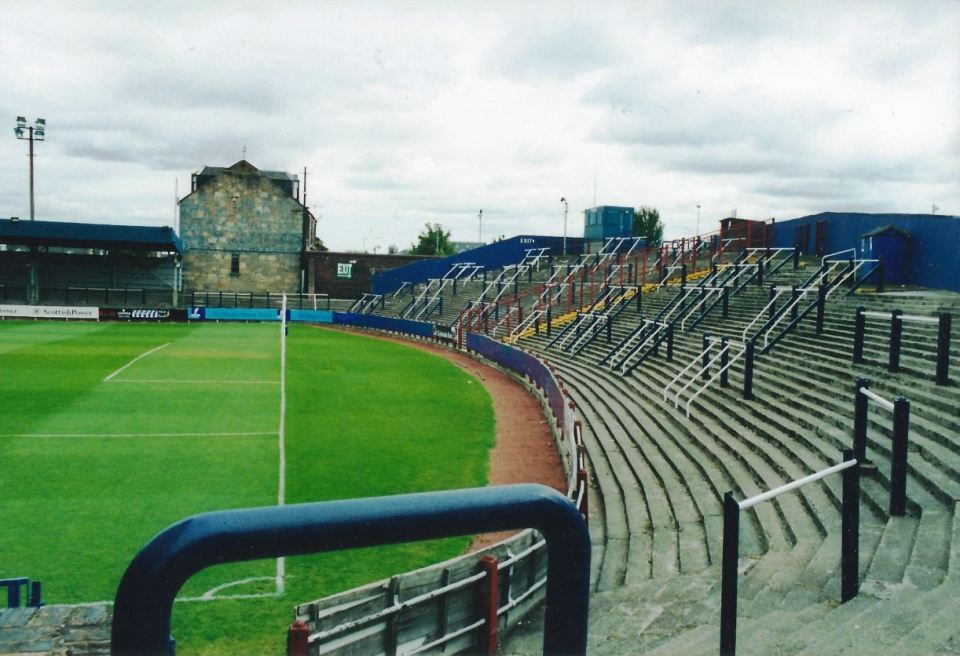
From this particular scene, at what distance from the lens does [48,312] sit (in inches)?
2147

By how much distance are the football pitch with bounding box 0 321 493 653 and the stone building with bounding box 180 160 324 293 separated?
3518 cm

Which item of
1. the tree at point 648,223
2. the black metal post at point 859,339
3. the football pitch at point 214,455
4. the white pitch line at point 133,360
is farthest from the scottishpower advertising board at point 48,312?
the tree at point 648,223

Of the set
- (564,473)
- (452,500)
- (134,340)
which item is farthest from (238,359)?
(452,500)

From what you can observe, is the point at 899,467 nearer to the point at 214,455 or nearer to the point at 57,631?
the point at 57,631

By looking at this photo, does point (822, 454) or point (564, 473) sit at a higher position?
point (822, 454)

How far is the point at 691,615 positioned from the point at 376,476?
362 inches

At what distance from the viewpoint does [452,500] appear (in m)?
1.61

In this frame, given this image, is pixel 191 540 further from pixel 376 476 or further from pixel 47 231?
pixel 47 231

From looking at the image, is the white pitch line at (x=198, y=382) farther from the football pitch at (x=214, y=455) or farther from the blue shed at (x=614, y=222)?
the blue shed at (x=614, y=222)

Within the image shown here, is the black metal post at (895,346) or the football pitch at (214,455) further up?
the black metal post at (895,346)

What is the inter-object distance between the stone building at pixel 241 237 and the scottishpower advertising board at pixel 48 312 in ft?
51.4

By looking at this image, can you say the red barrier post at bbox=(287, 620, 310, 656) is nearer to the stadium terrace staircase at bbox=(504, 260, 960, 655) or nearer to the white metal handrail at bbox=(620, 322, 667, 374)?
the stadium terrace staircase at bbox=(504, 260, 960, 655)

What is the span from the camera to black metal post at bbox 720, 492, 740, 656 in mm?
4902

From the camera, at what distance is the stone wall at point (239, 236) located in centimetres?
7050
